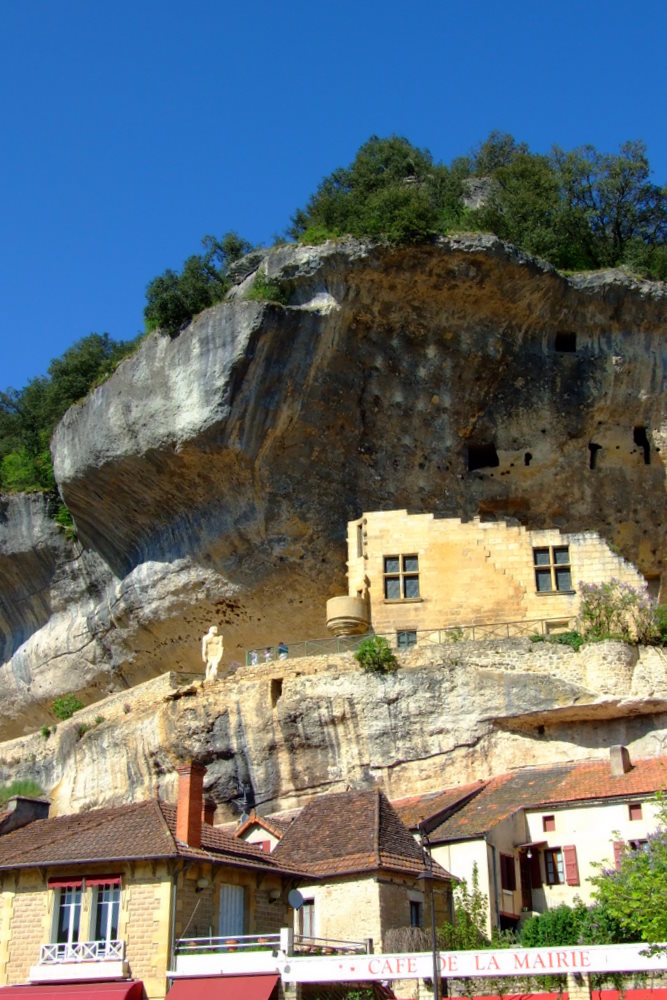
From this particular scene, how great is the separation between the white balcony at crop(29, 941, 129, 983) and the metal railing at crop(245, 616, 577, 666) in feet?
38.9

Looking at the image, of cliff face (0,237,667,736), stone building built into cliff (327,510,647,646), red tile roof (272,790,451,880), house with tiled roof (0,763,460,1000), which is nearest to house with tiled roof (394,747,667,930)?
red tile roof (272,790,451,880)

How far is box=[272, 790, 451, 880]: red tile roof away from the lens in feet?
67.4

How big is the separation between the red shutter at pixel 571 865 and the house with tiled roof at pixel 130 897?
6.56 meters

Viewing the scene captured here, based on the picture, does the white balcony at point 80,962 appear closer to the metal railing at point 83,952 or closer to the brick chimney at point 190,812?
the metal railing at point 83,952

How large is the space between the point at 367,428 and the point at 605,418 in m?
7.20

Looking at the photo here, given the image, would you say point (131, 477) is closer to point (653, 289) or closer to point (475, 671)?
point (475, 671)

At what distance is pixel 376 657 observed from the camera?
2833cm

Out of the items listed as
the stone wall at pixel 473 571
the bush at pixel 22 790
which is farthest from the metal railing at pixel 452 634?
the bush at pixel 22 790

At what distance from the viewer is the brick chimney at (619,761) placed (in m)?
24.9

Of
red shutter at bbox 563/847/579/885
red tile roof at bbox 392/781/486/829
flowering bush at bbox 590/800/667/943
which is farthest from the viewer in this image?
red tile roof at bbox 392/781/486/829

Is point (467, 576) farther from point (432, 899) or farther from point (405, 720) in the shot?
point (432, 899)

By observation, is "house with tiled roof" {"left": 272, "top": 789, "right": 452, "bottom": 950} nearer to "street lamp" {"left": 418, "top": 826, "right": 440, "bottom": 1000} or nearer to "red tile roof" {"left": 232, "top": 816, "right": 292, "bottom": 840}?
"street lamp" {"left": 418, "top": 826, "right": 440, "bottom": 1000}

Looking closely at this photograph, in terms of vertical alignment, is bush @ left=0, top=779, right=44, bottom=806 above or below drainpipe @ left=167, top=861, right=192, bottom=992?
above

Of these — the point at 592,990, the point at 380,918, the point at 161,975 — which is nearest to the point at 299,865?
the point at 380,918
